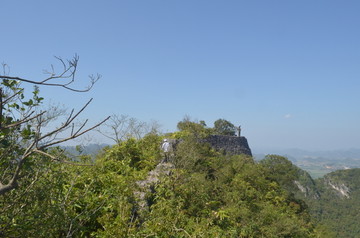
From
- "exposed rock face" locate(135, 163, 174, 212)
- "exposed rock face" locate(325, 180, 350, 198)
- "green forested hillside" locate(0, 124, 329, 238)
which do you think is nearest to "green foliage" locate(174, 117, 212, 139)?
"green forested hillside" locate(0, 124, 329, 238)

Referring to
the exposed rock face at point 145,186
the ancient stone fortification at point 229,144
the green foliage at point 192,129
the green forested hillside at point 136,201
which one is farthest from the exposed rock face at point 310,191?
the exposed rock face at point 145,186

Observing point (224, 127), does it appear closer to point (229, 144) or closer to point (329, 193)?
point (229, 144)

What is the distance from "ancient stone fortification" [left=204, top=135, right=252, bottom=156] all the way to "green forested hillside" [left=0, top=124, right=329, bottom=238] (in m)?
3.86

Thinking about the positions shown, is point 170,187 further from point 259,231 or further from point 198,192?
point 259,231

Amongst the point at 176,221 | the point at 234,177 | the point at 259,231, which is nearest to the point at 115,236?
the point at 176,221

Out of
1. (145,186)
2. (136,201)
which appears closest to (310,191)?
(145,186)

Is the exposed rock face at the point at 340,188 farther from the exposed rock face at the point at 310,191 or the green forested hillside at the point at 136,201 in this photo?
the green forested hillside at the point at 136,201

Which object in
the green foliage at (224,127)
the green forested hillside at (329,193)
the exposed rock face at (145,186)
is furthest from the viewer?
the green foliage at (224,127)

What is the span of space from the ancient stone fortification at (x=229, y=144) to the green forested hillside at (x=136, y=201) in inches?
152

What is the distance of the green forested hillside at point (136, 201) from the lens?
2.85 meters

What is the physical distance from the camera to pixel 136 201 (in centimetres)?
515

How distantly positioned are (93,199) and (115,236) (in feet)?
3.09

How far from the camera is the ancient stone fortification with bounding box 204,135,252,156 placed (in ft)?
54.1

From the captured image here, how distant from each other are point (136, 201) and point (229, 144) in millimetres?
13575
